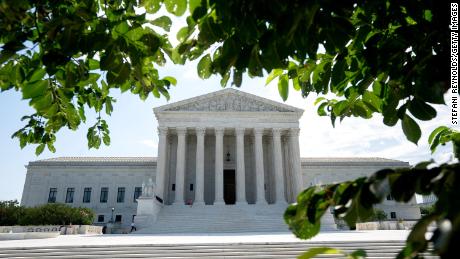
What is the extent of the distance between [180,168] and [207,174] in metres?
6.22

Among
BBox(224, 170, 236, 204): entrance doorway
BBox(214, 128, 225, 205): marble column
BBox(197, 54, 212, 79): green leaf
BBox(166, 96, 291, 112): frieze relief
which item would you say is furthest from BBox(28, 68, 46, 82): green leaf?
BBox(224, 170, 236, 204): entrance doorway

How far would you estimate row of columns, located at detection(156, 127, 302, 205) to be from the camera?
38562mm

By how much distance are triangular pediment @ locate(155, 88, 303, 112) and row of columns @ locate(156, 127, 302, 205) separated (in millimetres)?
2750

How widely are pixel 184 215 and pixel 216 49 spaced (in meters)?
33.2

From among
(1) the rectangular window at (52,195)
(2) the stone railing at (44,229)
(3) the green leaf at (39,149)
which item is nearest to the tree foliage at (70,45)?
(3) the green leaf at (39,149)

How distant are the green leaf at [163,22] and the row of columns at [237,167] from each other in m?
36.2

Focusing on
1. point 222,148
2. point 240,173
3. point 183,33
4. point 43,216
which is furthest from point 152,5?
point 222,148

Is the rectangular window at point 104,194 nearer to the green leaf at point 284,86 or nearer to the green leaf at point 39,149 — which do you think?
the green leaf at point 39,149

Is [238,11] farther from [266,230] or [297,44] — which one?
[266,230]

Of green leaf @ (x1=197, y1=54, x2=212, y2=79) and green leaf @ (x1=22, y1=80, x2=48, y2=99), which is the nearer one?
green leaf @ (x1=22, y1=80, x2=48, y2=99)

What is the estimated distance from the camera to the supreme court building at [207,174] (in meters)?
33.7

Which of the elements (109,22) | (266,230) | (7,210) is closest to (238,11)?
(109,22)

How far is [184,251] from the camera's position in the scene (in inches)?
563

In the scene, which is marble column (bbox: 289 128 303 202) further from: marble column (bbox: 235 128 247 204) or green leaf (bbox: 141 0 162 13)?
green leaf (bbox: 141 0 162 13)
